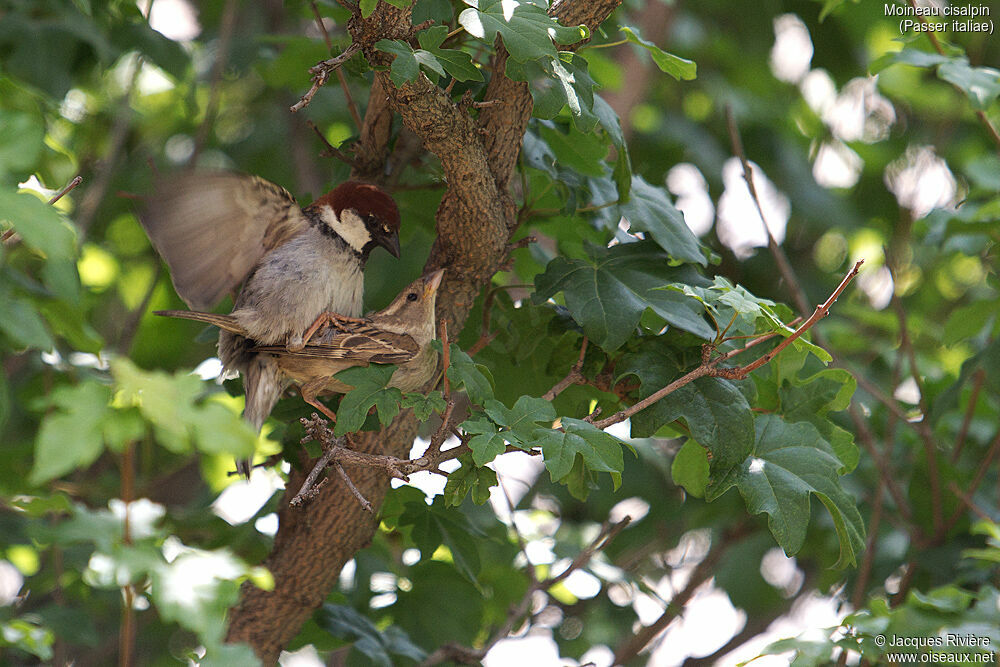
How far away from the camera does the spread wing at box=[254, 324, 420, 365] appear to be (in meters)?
1.89

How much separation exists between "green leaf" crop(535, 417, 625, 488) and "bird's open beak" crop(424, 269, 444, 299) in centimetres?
49

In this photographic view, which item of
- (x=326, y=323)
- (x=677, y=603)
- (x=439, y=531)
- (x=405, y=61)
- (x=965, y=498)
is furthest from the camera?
(x=677, y=603)

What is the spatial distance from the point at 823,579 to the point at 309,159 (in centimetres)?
243

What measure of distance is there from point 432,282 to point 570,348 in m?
0.33

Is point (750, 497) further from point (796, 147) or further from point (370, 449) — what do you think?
point (796, 147)

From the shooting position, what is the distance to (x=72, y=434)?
1016mm

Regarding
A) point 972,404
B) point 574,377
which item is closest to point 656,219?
point 574,377

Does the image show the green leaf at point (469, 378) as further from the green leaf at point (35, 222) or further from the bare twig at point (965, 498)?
the bare twig at point (965, 498)

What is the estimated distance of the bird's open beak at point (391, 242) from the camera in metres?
2.09

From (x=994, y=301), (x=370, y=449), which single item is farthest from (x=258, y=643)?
(x=994, y=301)

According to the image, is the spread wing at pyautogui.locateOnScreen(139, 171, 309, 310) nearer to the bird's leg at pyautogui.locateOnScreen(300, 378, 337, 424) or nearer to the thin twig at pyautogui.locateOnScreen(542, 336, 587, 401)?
the bird's leg at pyautogui.locateOnScreen(300, 378, 337, 424)

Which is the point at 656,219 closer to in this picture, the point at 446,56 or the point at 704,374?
the point at 704,374

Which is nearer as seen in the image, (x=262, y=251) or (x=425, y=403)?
(x=425, y=403)

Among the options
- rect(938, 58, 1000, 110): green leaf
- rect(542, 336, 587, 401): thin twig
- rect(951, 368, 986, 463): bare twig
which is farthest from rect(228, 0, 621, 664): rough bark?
rect(951, 368, 986, 463): bare twig
